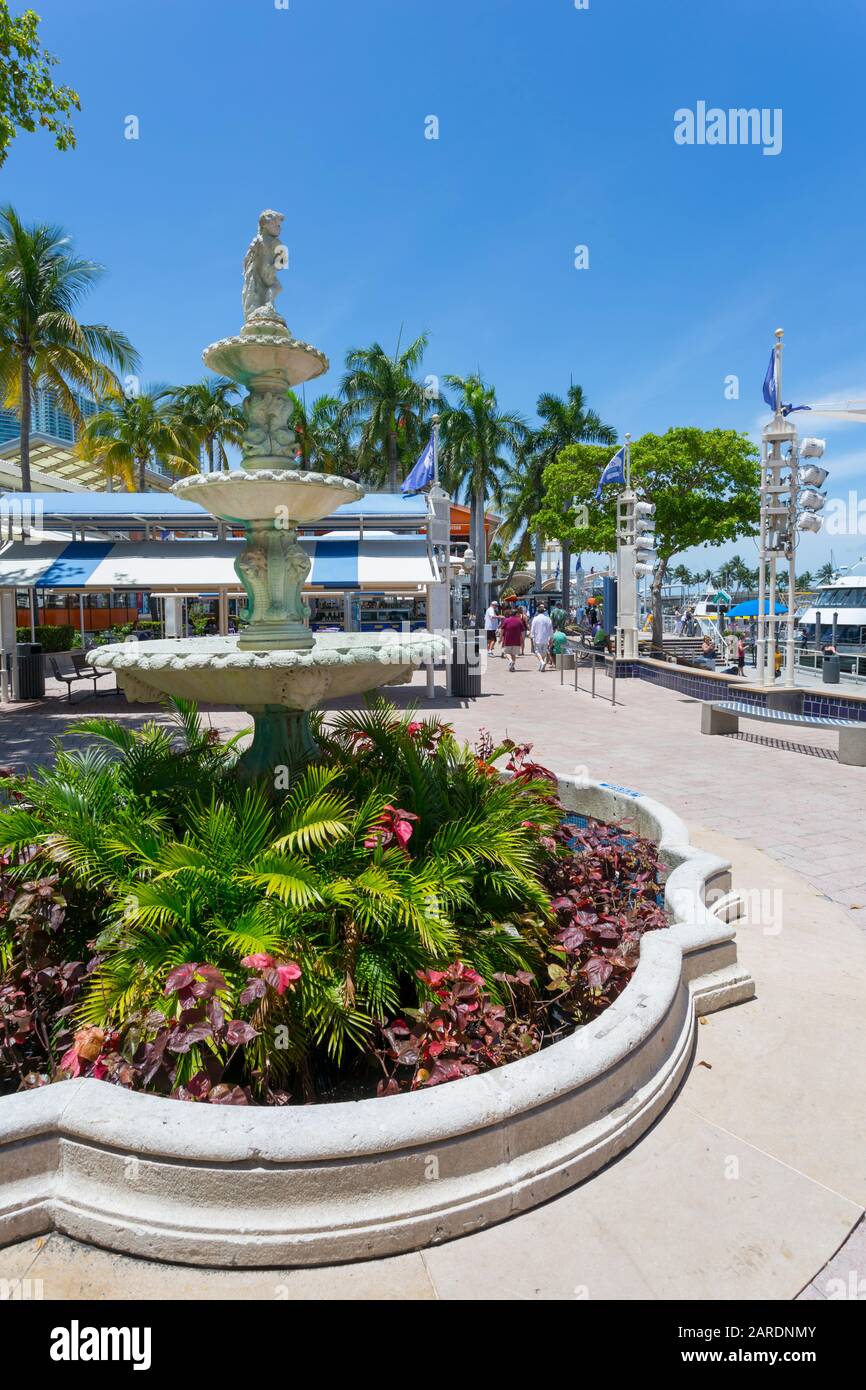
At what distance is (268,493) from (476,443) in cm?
3668

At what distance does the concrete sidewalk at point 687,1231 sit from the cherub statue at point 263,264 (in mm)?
4859

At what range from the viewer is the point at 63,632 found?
909 inches

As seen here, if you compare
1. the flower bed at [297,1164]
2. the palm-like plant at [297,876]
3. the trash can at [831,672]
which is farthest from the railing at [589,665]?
the flower bed at [297,1164]

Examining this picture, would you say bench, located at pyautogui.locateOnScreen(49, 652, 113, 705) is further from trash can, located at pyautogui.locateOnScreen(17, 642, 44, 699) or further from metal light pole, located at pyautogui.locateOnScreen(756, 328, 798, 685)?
metal light pole, located at pyautogui.locateOnScreen(756, 328, 798, 685)

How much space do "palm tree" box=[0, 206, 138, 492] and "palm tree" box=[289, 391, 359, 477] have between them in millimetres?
14258

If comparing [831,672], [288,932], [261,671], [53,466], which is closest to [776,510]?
[831,672]

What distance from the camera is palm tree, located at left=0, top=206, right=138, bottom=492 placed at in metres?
20.6

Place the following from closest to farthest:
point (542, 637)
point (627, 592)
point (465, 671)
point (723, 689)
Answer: point (723, 689), point (465, 671), point (627, 592), point (542, 637)

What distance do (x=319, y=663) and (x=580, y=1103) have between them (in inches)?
84.8

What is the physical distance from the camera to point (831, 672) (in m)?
19.9

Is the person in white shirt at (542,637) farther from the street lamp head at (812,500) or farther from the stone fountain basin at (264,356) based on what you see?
the stone fountain basin at (264,356)

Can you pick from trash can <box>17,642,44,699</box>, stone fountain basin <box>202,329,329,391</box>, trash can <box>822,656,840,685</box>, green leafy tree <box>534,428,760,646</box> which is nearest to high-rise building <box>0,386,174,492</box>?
trash can <box>17,642,44,699</box>

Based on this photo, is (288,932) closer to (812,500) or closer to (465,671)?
(812,500)

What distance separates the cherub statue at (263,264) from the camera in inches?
193
